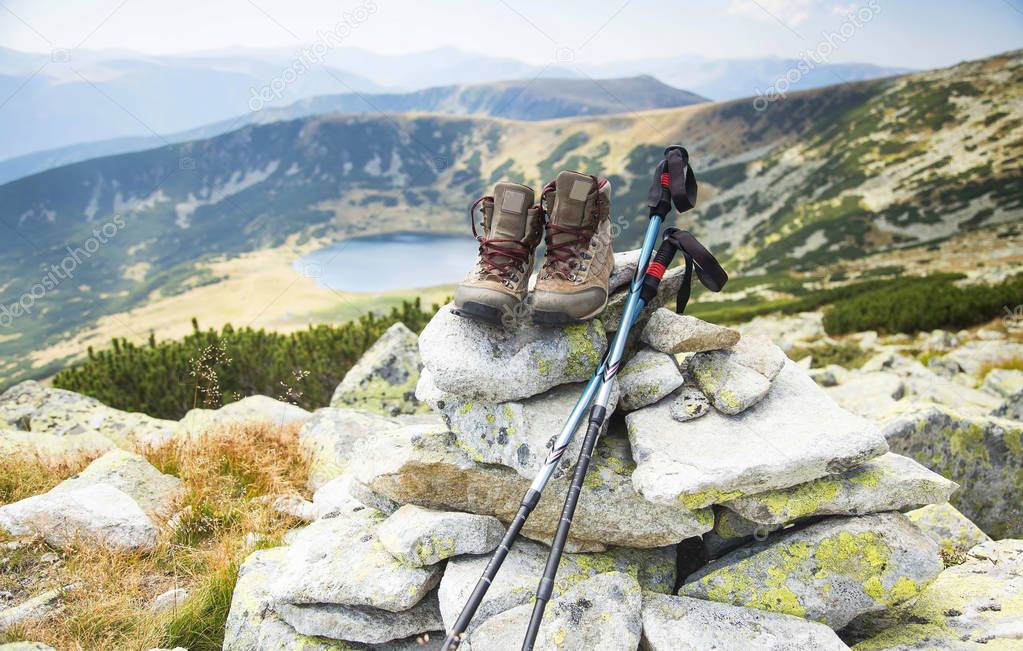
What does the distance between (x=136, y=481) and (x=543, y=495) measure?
5719mm

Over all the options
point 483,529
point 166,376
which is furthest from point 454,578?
point 166,376

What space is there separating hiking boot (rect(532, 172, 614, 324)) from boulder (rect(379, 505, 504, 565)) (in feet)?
6.39

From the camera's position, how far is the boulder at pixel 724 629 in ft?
13.7

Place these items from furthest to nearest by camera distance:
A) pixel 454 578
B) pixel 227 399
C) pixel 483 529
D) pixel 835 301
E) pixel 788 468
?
1. pixel 835 301
2. pixel 227 399
3. pixel 483 529
4. pixel 454 578
5. pixel 788 468

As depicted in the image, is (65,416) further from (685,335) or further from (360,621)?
(685,335)

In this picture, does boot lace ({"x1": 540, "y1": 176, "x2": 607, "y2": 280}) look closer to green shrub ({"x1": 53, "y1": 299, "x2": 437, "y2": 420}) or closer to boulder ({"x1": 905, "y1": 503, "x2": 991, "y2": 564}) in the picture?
boulder ({"x1": 905, "y1": 503, "x2": 991, "y2": 564})

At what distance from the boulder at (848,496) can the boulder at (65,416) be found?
10.7 metres

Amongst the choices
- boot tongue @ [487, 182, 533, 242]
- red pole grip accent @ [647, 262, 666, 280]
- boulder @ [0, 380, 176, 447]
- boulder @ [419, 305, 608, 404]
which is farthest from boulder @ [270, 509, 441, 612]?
boulder @ [0, 380, 176, 447]

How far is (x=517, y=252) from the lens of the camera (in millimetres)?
5301

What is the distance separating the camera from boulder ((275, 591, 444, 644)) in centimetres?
481

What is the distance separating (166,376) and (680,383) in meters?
14.9

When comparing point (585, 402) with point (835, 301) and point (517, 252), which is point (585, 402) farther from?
point (835, 301)

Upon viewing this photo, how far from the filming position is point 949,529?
6.51m

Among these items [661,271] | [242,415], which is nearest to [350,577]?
[661,271]
